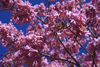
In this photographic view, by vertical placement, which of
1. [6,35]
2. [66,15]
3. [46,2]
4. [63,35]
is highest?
[46,2]

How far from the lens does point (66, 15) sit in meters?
2.38

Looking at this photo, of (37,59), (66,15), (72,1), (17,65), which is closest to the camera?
(66,15)

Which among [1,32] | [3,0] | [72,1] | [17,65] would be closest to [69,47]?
[72,1]

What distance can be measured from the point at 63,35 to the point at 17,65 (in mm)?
2389

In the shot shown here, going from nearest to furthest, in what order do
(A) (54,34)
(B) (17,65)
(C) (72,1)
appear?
(A) (54,34)
(B) (17,65)
(C) (72,1)

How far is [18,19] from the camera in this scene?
4277 millimetres

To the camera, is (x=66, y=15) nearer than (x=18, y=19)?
Yes

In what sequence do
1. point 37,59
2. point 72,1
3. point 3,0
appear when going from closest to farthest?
point 37,59
point 3,0
point 72,1

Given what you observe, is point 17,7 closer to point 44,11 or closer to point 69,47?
point 44,11

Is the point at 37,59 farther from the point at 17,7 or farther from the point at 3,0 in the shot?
the point at 3,0

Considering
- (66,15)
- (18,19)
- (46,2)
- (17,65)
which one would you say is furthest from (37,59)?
(46,2)

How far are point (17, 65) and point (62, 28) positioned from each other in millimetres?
2460

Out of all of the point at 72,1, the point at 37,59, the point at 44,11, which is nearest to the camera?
the point at 37,59

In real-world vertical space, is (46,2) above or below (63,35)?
above
